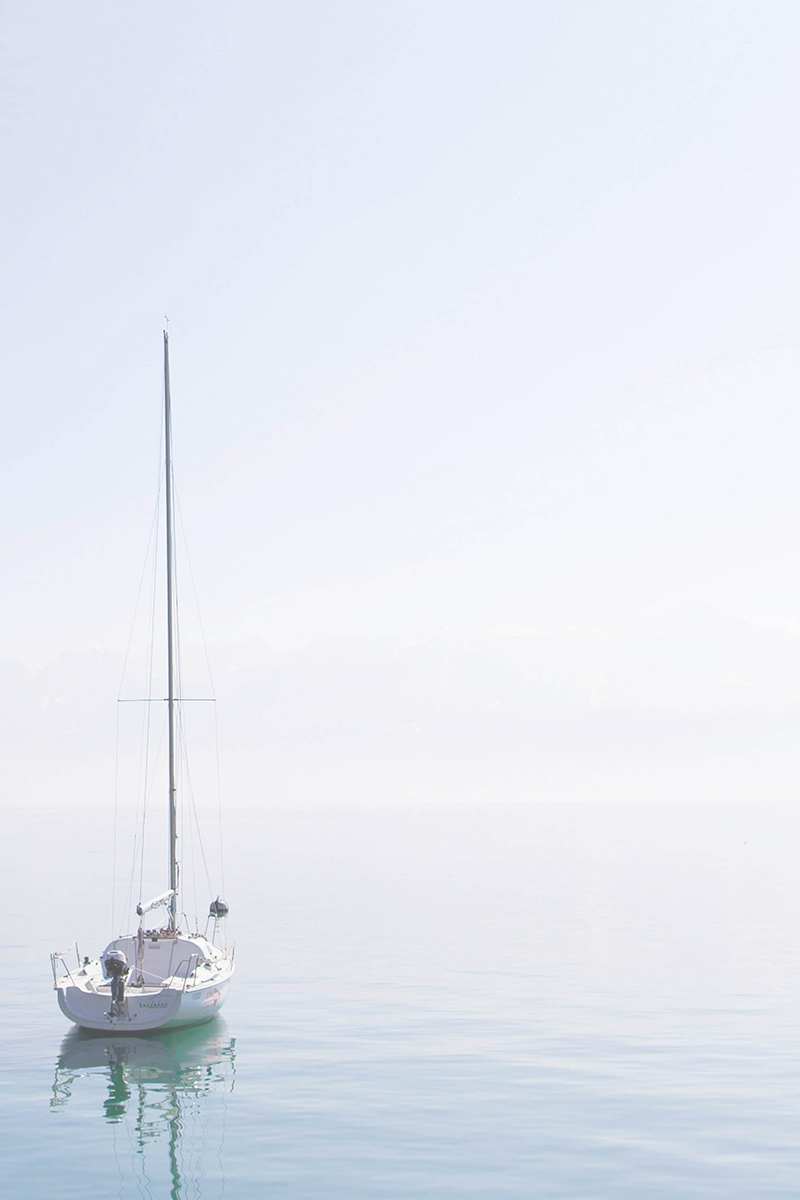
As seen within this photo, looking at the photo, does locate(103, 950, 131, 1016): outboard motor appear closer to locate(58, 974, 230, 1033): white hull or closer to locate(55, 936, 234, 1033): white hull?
locate(55, 936, 234, 1033): white hull

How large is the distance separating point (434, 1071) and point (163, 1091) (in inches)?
290

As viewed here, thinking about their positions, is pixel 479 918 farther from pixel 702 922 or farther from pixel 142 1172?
pixel 142 1172

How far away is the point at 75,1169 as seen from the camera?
24094 millimetres

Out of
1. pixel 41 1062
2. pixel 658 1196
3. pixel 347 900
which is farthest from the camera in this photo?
pixel 347 900

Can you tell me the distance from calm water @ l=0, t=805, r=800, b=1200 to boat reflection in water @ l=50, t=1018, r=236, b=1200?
0.28ft

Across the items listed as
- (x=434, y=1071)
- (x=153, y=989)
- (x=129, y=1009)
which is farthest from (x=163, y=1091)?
(x=434, y=1071)

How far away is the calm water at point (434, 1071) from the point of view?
23906 mm

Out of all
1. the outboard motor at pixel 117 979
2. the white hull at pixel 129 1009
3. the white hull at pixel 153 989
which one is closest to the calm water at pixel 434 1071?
the white hull at pixel 129 1009

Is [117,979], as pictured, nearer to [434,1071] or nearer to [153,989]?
[153,989]

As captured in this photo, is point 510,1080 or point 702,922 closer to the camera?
point 510,1080

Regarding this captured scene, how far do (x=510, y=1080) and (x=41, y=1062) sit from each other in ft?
44.1

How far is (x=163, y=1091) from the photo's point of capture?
30.8 m

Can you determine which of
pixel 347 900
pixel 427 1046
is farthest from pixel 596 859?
pixel 427 1046

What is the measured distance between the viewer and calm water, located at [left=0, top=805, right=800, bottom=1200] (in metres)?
23.9
